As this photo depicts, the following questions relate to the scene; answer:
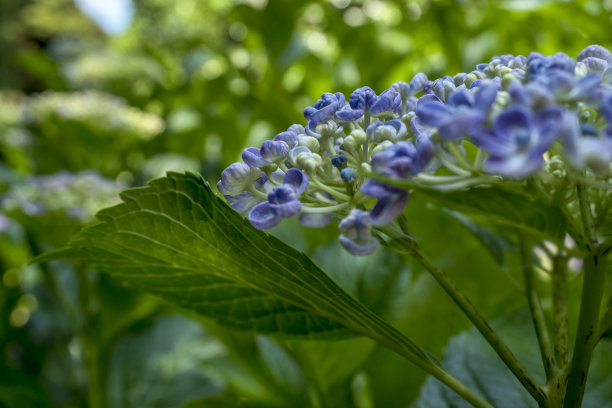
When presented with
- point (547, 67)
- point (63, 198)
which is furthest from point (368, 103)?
point (63, 198)

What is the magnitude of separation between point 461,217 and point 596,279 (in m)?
0.26

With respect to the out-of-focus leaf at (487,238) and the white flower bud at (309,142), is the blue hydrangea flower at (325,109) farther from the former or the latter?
the out-of-focus leaf at (487,238)

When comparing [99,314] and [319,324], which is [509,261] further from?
[99,314]

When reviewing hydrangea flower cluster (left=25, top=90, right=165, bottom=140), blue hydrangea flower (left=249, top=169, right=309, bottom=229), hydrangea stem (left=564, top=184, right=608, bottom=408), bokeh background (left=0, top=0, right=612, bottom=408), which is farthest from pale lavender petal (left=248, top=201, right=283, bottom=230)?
hydrangea flower cluster (left=25, top=90, right=165, bottom=140)

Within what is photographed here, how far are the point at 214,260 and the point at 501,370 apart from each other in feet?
1.16

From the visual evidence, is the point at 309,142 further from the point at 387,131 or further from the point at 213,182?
the point at 213,182

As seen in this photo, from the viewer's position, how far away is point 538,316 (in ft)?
1.68

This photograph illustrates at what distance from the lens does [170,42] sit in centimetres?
403

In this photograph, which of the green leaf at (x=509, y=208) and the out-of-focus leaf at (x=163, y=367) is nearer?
the green leaf at (x=509, y=208)

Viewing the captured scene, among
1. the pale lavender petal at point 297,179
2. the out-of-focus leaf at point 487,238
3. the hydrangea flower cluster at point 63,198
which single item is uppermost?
the hydrangea flower cluster at point 63,198

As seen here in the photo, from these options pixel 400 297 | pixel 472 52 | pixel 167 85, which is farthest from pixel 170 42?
pixel 400 297

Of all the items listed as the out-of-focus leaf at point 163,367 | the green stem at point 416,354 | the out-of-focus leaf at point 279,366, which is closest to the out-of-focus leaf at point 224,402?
the out-of-focus leaf at point 279,366

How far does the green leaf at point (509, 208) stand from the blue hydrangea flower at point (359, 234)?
2.0 inches

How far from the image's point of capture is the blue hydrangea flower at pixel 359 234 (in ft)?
1.26
